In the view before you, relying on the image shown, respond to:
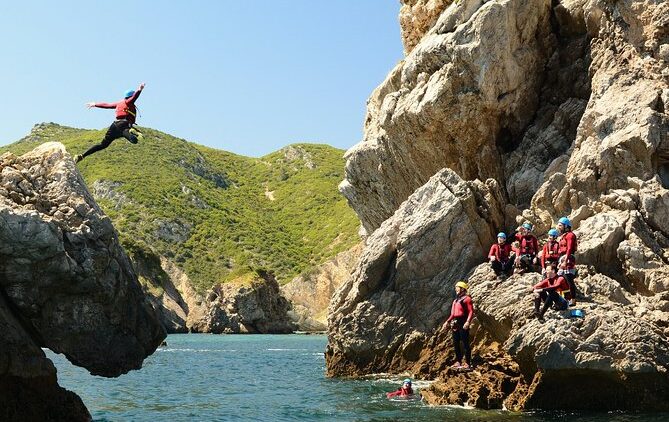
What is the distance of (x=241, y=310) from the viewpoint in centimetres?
9550

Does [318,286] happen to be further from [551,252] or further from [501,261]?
[551,252]

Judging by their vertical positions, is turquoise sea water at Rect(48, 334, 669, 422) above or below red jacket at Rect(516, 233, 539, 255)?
below

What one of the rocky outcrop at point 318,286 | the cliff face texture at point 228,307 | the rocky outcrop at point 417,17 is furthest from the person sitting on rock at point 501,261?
the rocky outcrop at point 318,286

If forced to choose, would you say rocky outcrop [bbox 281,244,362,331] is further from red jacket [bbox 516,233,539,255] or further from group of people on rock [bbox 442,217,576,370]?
group of people on rock [bbox 442,217,576,370]

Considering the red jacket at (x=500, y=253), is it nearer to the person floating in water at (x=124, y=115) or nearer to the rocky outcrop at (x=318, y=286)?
the person floating in water at (x=124, y=115)

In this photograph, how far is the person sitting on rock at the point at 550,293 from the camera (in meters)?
22.5

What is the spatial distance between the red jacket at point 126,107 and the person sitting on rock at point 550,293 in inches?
509

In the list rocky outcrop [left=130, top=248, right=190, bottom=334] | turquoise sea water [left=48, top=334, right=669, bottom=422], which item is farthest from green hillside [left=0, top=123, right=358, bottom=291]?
turquoise sea water [left=48, top=334, right=669, bottom=422]

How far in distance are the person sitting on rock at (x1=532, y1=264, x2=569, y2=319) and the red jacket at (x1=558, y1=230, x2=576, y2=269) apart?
770mm

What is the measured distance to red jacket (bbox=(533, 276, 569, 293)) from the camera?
22.5 m

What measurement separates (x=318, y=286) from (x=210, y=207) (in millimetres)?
49132

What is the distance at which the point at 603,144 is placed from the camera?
94.2ft

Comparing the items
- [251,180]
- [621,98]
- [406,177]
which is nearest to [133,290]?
[621,98]

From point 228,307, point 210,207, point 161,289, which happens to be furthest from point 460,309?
point 210,207
